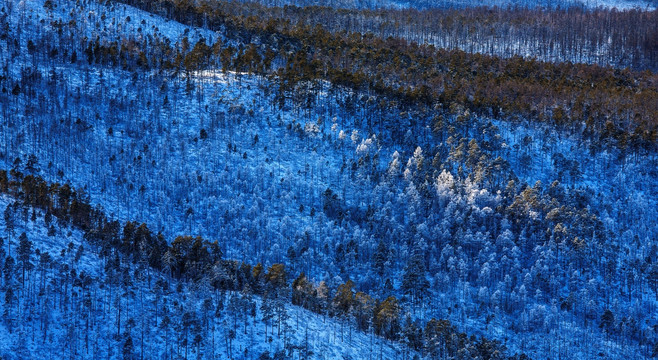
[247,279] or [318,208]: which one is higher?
[318,208]

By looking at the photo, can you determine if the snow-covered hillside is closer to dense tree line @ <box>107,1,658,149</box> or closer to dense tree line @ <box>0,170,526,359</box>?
dense tree line @ <box>0,170,526,359</box>

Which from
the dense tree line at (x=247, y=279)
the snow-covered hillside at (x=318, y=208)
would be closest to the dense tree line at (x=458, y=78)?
the snow-covered hillside at (x=318, y=208)

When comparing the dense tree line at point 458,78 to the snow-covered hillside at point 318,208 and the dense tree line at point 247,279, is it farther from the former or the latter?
the dense tree line at point 247,279

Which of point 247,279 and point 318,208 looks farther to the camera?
point 318,208

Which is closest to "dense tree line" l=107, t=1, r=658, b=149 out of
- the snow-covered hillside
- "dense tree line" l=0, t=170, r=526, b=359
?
the snow-covered hillside

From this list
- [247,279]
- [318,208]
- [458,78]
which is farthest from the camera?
[458,78]

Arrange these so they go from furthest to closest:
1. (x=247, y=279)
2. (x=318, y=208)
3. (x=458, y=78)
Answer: (x=458, y=78), (x=318, y=208), (x=247, y=279)

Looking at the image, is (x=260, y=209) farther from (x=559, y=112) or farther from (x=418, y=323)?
(x=559, y=112)

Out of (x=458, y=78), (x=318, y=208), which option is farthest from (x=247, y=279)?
(x=458, y=78)

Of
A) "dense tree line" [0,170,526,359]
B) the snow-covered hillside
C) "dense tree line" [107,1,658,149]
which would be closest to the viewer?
the snow-covered hillside

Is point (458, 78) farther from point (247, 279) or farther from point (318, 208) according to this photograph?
point (247, 279)

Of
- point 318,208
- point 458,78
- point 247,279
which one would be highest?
point 458,78
